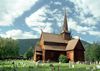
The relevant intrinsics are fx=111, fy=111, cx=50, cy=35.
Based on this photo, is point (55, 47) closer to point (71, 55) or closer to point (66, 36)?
point (71, 55)

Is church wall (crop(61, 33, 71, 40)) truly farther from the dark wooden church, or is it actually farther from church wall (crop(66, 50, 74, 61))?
church wall (crop(66, 50, 74, 61))

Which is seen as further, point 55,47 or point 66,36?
point 66,36

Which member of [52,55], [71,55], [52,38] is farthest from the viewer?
[52,38]

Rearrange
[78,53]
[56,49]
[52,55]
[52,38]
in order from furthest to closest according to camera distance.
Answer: [52,38], [56,49], [78,53], [52,55]

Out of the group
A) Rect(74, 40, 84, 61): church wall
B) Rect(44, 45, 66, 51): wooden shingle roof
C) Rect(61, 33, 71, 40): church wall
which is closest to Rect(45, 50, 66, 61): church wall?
Rect(44, 45, 66, 51): wooden shingle roof

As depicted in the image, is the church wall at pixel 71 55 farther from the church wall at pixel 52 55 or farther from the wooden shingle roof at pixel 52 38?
the wooden shingle roof at pixel 52 38

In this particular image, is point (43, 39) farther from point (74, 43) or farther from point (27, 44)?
point (27, 44)

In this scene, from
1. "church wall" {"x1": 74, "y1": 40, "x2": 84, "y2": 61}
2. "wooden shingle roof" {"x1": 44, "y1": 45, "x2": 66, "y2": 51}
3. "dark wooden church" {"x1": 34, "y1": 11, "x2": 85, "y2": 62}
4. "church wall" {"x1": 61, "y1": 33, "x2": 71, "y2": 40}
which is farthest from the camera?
"church wall" {"x1": 61, "y1": 33, "x2": 71, "y2": 40}

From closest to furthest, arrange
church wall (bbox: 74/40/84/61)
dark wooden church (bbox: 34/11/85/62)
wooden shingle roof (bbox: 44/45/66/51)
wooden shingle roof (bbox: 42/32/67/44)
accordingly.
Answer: dark wooden church (bbox: 34/11/85/62), church wall (bbox: 74/40/84/61), wooden shingle roof (bbox: 44/45/66/51), wooden shingle roof (bbox: 42/32/67/44)

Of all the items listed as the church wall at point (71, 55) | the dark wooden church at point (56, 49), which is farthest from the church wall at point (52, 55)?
the church wall at point (71, 55)

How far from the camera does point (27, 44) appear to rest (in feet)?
644

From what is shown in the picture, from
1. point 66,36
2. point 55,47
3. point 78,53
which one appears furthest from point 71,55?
point 66,36

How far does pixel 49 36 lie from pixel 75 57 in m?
13.2

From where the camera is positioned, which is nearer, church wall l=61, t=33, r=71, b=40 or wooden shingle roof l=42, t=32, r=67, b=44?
wooden shingle roof l=42, t=32, r=67, b=44
